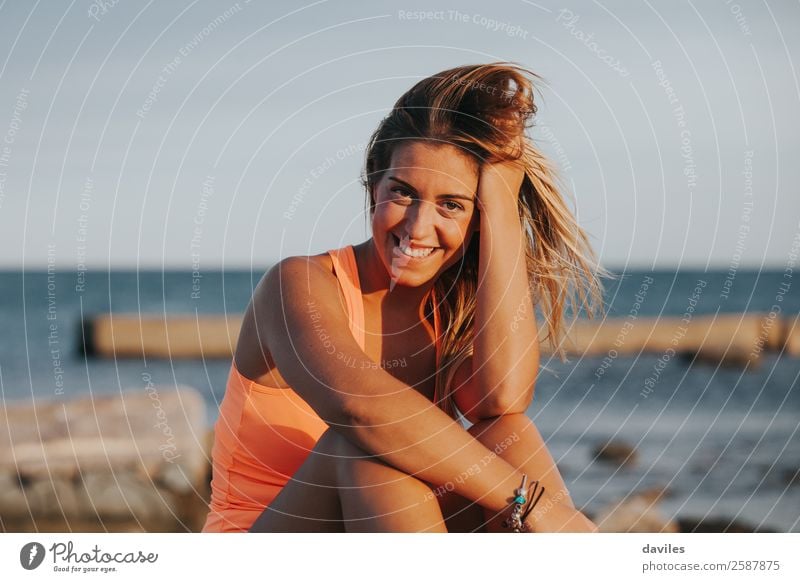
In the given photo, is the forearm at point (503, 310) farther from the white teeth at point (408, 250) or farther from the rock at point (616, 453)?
the rock at point (616, 453)

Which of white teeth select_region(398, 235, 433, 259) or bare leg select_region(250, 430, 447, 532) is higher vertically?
white teeth select_region(398, 235, 433, 259)

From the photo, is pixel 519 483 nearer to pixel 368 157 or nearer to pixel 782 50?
pixel 368 157

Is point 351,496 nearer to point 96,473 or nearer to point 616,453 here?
point 96,473

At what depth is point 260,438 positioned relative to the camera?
1.85 m

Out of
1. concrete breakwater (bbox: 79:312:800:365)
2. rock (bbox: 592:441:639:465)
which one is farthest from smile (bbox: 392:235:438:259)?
concrete breakwater (bbox: 79:312:800:365)

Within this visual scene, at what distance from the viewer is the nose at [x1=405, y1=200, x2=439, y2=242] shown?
1807 mm

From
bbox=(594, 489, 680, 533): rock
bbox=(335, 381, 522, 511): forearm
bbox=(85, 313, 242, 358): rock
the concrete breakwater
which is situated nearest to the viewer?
bbox=(335, 381, 522, 511): forearm

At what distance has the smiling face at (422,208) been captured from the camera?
1791 millimetres

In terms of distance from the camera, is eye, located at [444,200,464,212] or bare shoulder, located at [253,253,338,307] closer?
bare shoulder, located at [253,253,338,307]

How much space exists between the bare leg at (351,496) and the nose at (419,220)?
0.39m

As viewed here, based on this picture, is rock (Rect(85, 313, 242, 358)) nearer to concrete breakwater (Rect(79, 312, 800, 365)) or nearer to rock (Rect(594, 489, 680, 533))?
concrete breakwater (Rect(79, 312, 800, 365))

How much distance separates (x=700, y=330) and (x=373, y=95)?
29.1ft

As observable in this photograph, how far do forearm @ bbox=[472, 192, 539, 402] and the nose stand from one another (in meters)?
0.10
